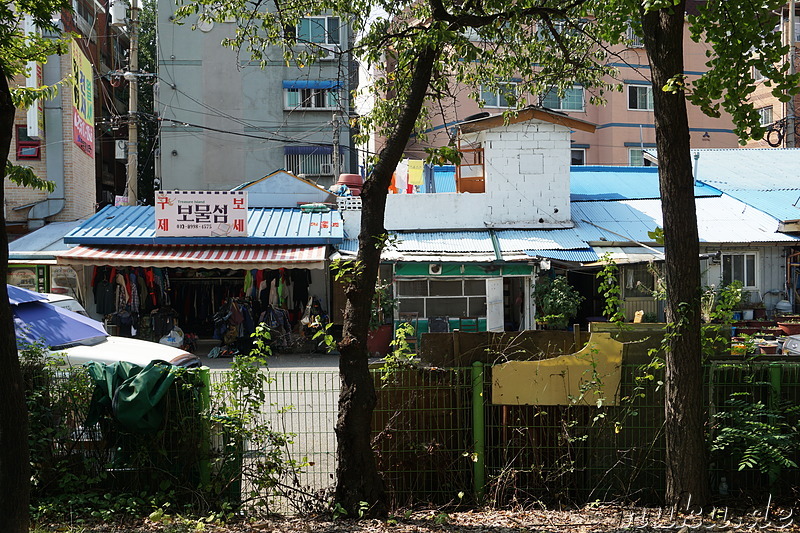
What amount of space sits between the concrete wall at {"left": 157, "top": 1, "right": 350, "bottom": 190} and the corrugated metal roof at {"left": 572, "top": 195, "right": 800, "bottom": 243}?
1299cm

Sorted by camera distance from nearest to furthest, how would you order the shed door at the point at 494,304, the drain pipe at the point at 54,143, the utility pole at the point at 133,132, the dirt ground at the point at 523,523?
the dirt ground at the point at 523,523 < the shed door at the point at 494,304 < the drain pipe at the point at 54,143 < the utility pole at the point at 133,132

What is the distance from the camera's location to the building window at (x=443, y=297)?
19.3 m

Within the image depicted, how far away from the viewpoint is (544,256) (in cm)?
1861

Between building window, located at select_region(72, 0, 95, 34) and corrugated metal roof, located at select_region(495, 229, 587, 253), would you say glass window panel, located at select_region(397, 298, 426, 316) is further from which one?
building window, located at select_region(72, 0, 95, 34)

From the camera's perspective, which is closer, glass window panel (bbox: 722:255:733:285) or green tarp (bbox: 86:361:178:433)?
green tarp (bbox: 86:361:178:433)

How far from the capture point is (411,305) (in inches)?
760

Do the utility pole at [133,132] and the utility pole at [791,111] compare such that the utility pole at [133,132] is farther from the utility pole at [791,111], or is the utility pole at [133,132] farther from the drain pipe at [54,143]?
the utility pole at [791,111]

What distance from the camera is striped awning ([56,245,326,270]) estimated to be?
18.5m

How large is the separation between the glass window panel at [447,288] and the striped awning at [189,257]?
9.35 ft

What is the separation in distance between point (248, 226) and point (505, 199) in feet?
23.1

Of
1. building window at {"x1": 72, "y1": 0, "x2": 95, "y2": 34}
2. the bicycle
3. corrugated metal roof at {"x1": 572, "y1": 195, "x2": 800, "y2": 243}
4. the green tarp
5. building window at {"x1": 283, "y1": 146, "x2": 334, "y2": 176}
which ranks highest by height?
building window at {"x1": 72, "y1": 0, "x2": 95, "y2": 34}

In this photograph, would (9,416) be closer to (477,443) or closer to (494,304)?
(477,443)

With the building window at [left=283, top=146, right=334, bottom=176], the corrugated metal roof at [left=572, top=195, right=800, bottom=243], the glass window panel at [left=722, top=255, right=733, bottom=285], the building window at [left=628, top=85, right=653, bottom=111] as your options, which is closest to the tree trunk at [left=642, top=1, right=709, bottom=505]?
the corrugated metal roof at [left=572, top=195, right=800, bottom=243]

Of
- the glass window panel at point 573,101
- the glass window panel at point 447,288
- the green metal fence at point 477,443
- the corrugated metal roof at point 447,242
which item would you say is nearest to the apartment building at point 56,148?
the corrugated metal roof at point 447,242
